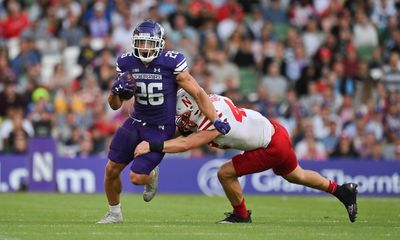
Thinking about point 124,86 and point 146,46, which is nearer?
point 124,86

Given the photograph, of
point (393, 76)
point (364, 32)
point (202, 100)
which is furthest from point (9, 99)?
point (202, 100)

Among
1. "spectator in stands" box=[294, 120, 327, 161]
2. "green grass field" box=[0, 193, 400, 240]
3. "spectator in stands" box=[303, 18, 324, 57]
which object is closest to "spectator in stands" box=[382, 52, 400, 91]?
"spectator in stands" box=[303, 18, 324, 57]

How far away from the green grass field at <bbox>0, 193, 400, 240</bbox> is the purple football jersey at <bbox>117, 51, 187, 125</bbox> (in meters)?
1.26

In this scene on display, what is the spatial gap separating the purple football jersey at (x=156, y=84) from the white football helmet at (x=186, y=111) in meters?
0.12

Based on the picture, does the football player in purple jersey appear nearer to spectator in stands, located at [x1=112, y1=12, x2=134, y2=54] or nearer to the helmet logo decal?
the helmet logo decal

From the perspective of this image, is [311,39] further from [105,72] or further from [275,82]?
[105,72]

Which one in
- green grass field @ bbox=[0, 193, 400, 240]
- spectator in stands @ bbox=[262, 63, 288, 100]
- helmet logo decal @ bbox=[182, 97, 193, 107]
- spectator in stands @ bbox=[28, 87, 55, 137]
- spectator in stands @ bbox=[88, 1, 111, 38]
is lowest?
green grass field @ bbox=[0, 193, 400, 240]

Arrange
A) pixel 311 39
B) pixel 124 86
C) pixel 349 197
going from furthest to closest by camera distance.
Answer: pixel 311 39
pixel 349 197
pixel 124 86

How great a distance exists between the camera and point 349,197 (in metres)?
12.7

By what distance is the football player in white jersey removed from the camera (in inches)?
476

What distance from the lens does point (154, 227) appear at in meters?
11.8

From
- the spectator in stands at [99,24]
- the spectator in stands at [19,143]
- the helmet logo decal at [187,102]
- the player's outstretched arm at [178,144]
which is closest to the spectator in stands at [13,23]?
the spectator in stands at [99,24]

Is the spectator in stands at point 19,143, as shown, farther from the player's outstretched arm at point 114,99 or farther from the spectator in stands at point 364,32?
the player's outstretched arm at point 114,99

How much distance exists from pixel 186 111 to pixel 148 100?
1.60ft
